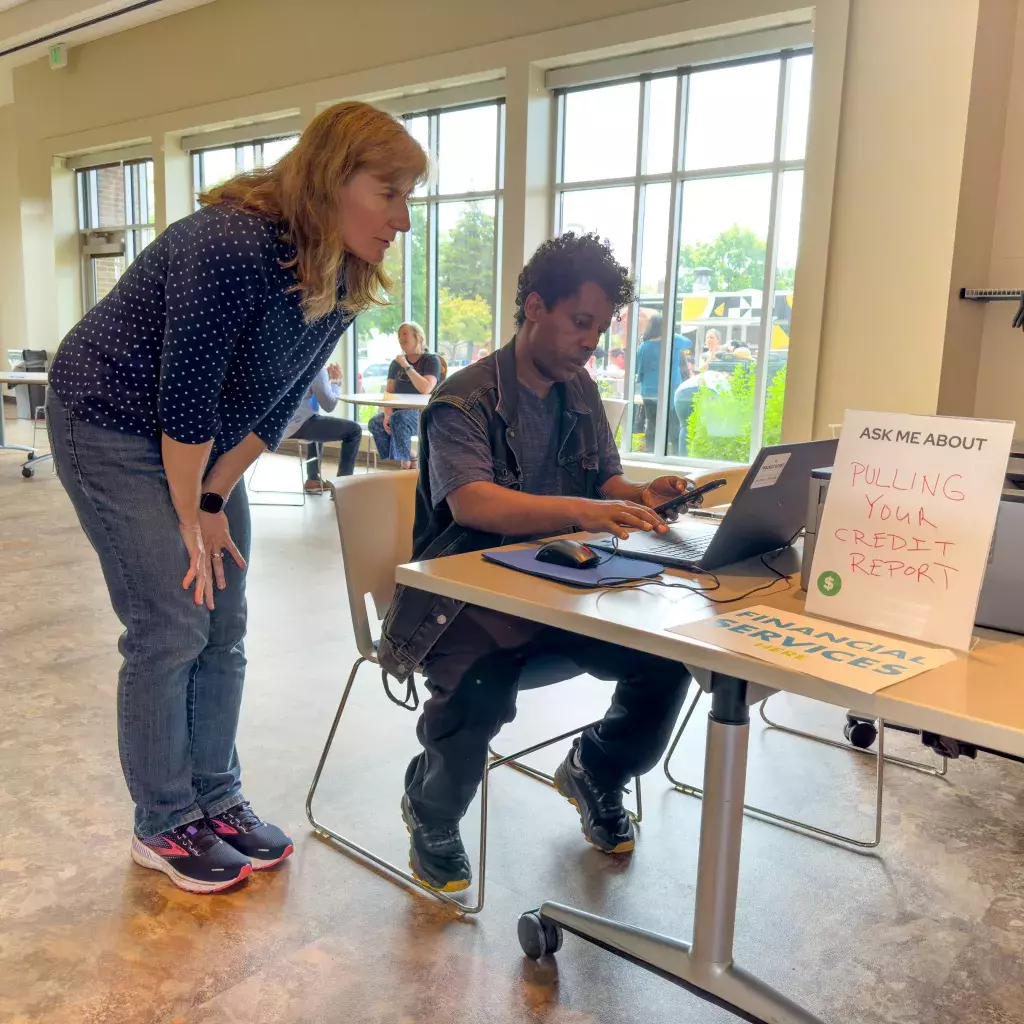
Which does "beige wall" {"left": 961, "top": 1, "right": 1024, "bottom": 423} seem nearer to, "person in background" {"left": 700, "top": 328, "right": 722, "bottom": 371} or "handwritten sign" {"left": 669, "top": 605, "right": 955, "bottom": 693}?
"person in background" {"left": 700, "top": 328, "right": 722, "bottom": 371}

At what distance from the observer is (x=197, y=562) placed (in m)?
1.51

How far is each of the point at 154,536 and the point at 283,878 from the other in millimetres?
705

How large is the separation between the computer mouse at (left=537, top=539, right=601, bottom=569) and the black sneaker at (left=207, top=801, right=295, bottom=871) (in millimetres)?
876

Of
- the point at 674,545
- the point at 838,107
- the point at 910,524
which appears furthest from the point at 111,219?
the point at 910,524

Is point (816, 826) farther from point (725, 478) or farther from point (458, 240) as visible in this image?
point (458, 240)

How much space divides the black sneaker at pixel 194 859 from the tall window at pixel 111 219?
9453mm

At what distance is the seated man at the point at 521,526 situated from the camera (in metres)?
1.50

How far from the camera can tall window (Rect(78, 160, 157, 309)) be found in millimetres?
10211

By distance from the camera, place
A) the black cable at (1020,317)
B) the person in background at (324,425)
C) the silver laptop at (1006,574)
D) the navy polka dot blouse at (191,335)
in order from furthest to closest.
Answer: the person in background at (324,425) < the black cable at (1020,317) < the navy polka dot blouse at (191,335) < the silver laptop at (1006,574)

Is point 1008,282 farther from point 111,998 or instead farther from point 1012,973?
point 111,998

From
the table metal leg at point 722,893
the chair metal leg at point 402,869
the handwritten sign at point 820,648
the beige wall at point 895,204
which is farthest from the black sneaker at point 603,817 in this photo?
the beige wall at point 895,204

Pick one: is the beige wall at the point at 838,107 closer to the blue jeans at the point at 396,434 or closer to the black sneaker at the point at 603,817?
the blue jeans at the point at 396,434

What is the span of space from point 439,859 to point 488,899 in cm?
11

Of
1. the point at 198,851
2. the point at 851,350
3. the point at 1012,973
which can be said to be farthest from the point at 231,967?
the point at 851,350
